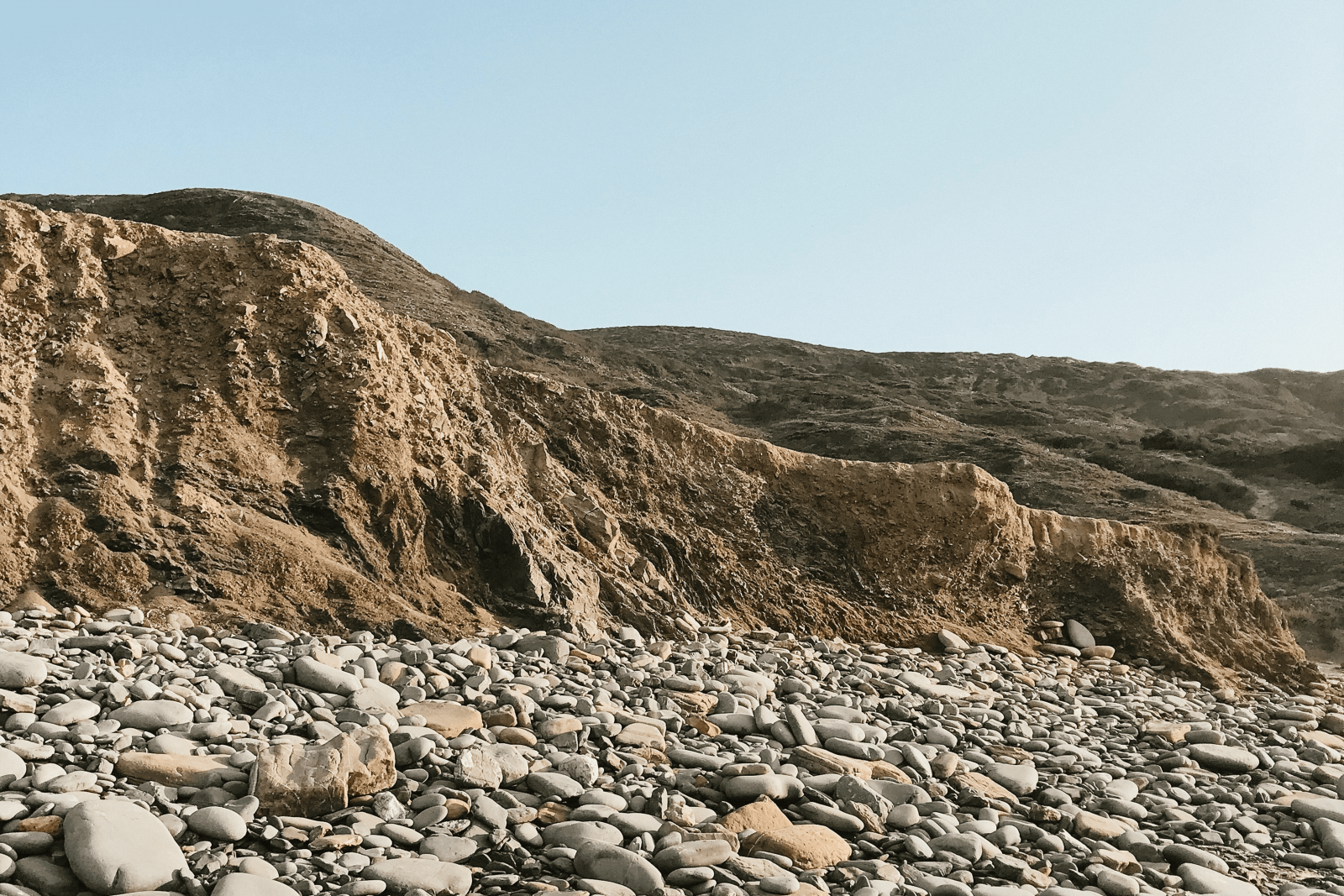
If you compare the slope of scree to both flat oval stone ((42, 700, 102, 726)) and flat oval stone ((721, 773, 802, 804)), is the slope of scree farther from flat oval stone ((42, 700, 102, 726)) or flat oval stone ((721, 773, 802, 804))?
flat oval stone ((721, 773, 802, 804))

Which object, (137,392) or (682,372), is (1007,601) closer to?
(137,392)

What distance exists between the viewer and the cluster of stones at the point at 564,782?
395cm

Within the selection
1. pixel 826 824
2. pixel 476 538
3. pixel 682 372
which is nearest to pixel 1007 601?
pixel 476 538

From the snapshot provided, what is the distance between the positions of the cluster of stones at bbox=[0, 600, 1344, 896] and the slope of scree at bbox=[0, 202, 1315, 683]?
808mm

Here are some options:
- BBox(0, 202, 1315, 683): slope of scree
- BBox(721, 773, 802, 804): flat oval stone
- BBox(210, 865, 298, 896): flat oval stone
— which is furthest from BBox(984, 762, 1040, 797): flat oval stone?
BBox(210, 865, 298, 896): flat oval stone

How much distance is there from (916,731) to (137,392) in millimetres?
6625

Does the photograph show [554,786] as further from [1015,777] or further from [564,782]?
[1015,777]

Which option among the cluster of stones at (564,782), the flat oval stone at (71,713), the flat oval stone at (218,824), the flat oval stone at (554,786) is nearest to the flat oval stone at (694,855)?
the cluster of stones at (564,782)

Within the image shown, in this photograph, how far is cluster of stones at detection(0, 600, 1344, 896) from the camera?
12.9 ft

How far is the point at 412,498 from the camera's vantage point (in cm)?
909

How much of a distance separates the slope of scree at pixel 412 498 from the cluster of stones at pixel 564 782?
0.81m

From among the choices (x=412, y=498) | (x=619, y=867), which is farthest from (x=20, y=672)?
(x=412, y=498)

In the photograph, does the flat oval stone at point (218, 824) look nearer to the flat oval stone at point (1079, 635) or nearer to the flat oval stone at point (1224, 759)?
the flat oval stone at point (1224, 759)

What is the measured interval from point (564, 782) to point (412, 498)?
15.3ft
